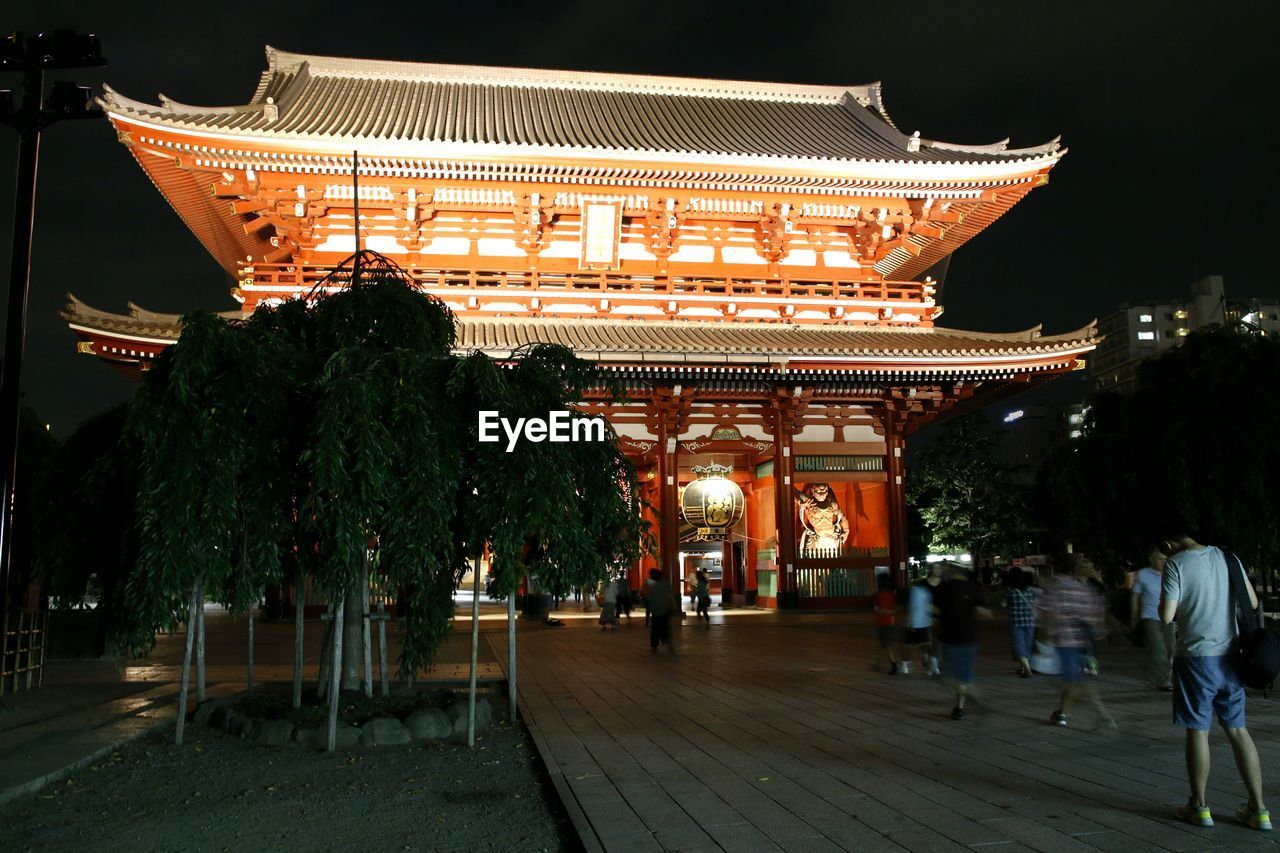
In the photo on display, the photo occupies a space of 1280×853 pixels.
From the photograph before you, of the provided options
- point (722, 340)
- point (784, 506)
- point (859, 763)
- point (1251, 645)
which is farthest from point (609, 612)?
point (1251, 645)

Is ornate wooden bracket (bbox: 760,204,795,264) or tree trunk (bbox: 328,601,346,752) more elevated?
ornate wooden bracket (bbox: 760,204,795,264)

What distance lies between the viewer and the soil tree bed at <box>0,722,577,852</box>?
5.51 meters

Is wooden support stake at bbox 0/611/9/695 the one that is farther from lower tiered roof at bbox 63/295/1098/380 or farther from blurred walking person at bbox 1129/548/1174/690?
blurred walking person at bbox 1129/548/1174/690

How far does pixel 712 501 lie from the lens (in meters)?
21.9

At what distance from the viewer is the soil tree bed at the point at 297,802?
5508 mm

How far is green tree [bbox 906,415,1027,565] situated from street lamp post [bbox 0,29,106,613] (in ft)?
104

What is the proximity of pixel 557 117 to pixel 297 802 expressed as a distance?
22.5 metres

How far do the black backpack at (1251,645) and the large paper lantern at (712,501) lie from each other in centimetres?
1635

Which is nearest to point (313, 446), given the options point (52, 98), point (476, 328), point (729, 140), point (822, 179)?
point (52, 98)

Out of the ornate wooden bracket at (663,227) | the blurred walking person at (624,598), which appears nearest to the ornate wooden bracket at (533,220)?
the ornate wooden bracket at (663,227)

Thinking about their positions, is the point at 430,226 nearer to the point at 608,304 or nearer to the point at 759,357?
the point at 608,304

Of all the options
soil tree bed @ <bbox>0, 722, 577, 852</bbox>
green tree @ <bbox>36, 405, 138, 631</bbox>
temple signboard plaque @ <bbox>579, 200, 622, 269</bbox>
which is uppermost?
temple signboard plaque @ <bbox>579, 200, 622, 269</bbox>

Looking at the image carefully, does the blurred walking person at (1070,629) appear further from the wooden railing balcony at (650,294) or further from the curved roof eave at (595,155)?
the curved roof eave at (595,155)

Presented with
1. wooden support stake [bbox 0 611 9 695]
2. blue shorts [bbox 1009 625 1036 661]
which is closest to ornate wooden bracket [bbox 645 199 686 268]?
blue shorts [bbox 1009 625 1036 661]
